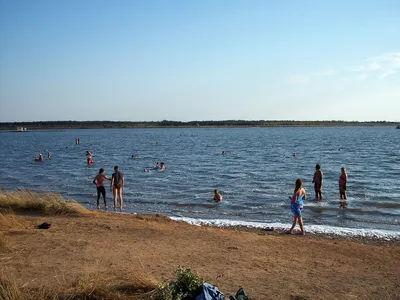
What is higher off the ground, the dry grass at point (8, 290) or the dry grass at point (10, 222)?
the dry grass at point (8, 290)

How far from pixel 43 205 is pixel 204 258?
7572 millimetres

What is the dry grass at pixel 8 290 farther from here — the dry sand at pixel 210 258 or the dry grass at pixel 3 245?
the dry grass at pixel 3 245

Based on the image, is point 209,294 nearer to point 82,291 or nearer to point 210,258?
point 82,291

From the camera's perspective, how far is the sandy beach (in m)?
7.00

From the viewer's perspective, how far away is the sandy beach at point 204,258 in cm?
700

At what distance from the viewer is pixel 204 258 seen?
891cm

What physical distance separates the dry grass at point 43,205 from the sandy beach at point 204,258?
4.11ft

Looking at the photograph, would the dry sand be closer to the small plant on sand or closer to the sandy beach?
the sandy beach

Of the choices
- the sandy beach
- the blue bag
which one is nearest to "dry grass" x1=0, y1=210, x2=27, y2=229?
the sandy beach

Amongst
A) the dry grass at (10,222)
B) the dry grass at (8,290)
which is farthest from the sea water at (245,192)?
the dry grass at (8,290)

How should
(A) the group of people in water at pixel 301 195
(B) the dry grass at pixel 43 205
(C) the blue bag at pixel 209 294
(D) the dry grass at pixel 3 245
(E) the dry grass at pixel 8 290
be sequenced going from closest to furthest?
(E) the dry grass at pixel 8 290 < (C) the blue bag at pixel 209 294 < (D) the dry grass at pixel 3 245 < (A) the group of people in water at pixel 301 195 < (B) the dry grass at pixel 43 205

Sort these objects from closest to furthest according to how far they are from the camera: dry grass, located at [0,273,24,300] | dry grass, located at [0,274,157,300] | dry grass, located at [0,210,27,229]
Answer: dry grass, located at [0,273,24,300] → dry grass, located at [0,274,157,300] → dry grass, located at [0,210,27,229]

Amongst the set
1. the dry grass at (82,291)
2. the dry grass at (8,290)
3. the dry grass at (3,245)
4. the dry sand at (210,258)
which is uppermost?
the dry grass at (8,290)

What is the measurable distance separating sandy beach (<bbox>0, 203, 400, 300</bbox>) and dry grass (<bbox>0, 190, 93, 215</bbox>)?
4.11 feet
